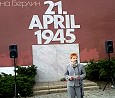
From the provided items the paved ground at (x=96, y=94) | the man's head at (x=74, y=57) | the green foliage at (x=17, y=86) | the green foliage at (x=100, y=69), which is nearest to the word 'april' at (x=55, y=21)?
the green foliage at (x=100, y=69)

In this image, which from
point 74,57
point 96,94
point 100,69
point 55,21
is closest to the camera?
point 74,57

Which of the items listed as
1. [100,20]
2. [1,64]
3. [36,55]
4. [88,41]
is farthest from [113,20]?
[1,64]

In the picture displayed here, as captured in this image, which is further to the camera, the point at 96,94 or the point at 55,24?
the point at 55,24

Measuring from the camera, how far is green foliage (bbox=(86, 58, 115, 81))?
39.0 ft

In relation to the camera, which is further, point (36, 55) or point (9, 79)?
point (36, 55)

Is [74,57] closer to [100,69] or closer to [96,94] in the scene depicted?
[96,94]

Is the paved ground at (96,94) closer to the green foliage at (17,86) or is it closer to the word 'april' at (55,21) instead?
the green foliage at (17,86)

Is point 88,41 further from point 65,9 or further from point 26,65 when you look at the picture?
point 26,65

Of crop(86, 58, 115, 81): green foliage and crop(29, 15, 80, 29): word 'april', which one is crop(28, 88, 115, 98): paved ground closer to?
crop(86, 58, 115, 81): green foliage

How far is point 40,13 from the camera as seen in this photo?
42.1 feet

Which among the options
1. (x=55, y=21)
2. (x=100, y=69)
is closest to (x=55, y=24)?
(x=55, y=21)

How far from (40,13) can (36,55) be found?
1.72m

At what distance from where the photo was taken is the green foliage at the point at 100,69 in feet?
39.0

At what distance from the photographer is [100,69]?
12.2 metres
